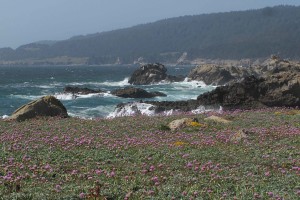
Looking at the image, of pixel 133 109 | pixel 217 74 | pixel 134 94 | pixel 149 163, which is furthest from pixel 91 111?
Result: pixel 217 74

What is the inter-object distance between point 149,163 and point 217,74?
8827cm

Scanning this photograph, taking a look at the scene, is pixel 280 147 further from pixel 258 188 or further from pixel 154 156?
pixel 258 188

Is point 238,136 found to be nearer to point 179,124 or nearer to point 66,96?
point 179,124

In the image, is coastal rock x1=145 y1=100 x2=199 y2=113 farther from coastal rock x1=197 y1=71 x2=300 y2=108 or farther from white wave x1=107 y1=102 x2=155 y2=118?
coastal rock x1=197 y1=71 x2=300 y2=108

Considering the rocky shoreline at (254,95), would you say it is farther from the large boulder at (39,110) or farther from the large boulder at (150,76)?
the large boulder at (150,76)

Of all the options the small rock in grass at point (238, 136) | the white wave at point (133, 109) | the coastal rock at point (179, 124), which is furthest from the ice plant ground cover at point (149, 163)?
the white wave at point (133, 109)

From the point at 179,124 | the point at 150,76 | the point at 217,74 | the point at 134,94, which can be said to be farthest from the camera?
the point at 150,76

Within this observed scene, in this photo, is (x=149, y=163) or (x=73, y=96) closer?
(x=149, y=163)

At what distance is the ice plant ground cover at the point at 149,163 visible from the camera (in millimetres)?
11227

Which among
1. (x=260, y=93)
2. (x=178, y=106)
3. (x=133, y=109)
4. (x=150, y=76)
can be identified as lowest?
(x=150, y=76)

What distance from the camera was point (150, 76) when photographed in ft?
350

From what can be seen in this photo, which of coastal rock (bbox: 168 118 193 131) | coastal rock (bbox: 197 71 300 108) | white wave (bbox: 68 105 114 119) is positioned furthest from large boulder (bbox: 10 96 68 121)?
coastal rock (bbox: 197 71 300 108)

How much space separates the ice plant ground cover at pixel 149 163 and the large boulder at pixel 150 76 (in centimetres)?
8238

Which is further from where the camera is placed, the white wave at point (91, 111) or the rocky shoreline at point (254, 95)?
the white wave at point (91, 111)
